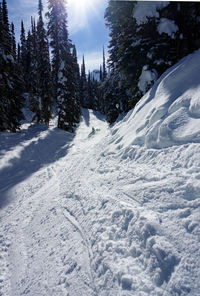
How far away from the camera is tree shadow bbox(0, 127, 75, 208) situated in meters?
6.49

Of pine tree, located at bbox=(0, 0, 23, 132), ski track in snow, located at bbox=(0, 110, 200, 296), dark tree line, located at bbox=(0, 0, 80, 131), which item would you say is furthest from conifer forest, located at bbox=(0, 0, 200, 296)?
dark tree line, located at bbox=(0, 0, 80, 131)

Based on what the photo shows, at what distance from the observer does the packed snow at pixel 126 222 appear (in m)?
2.08

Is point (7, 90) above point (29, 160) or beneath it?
above

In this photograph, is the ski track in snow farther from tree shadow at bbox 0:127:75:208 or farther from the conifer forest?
tree shadow at bbox 0:127:75:208

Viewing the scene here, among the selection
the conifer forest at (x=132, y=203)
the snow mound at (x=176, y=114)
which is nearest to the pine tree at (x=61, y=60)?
the conifer forest at (x=132, y=203)

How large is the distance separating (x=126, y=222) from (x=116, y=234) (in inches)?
9.8

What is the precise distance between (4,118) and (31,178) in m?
8.90

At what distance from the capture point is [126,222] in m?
2.82

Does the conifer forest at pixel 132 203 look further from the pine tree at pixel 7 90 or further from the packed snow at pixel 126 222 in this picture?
the pine tree at pixel 7 90

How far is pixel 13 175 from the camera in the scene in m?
7.42

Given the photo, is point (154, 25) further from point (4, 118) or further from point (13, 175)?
point (4, 118)

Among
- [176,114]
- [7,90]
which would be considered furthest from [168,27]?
[7,90]

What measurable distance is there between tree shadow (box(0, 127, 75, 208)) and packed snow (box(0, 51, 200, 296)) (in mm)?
828

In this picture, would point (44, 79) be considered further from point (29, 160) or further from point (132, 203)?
point (132, 203)
